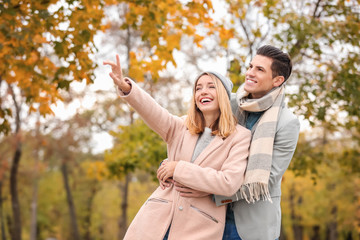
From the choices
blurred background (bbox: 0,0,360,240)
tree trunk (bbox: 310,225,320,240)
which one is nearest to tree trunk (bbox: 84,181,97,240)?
blurred background (bbox: 0,0,360,240)

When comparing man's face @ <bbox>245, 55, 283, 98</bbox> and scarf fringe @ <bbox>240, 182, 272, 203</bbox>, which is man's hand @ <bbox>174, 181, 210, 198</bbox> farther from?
man's face @ <bbox>245, 55, 283, 98</bbox>

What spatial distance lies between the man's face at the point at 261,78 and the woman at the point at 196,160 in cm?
17

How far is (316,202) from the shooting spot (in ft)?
76.2

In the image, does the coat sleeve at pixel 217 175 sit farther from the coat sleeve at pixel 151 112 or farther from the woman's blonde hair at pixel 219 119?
the coat sleeve at pixel 151 112

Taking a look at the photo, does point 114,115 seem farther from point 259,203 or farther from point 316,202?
point 316,202

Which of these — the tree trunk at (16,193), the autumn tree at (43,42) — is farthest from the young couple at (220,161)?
the tree trunk at (16,193)

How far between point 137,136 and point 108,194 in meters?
21.8

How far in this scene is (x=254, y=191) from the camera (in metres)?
2.58

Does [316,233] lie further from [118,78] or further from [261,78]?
[118,78]

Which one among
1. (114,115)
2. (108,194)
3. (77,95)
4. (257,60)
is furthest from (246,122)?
(108,194)

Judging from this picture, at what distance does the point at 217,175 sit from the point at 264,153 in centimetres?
35

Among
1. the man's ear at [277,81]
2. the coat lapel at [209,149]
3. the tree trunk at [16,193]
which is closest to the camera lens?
the coat lapel at [209,149]

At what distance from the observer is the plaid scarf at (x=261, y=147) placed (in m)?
2.57

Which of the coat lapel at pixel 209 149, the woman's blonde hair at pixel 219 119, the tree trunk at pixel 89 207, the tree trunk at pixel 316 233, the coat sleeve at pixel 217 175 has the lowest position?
the tree trunk at pixel 316 233
